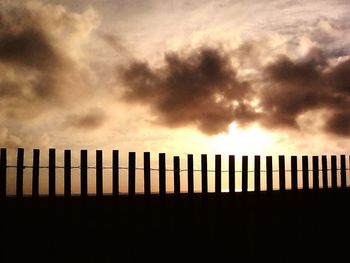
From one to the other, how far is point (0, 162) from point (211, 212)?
14.7ft

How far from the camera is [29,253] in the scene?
862 centimetres

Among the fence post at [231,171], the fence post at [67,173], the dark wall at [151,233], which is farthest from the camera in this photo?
the fence post at [231,171]

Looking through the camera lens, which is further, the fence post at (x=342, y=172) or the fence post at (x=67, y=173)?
the fence post at (x=342, y=172)

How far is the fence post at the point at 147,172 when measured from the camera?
10.1m

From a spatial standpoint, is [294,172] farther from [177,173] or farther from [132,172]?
[132,172]

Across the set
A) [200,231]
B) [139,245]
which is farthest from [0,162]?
[200,231]

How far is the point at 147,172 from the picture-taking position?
10.2 meters

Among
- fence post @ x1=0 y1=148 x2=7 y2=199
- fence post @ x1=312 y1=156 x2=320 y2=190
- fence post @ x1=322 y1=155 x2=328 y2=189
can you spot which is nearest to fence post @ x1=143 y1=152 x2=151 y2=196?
fence post @ x1=0 y1=148 x2=7 y2=199

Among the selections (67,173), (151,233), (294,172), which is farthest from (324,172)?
(67,173)

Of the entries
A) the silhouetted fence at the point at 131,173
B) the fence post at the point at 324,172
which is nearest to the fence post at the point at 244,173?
the silhouetted fence at the point at 131,173

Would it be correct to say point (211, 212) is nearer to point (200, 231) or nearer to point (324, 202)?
point (200, 231)

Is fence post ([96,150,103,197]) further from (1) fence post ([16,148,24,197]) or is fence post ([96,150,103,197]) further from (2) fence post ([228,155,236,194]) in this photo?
(2) fence post ([228,155,236,194])

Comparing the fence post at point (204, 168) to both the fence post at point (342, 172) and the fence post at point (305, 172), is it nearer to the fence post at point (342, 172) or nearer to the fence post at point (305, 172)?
the fence post at point (305, 172)

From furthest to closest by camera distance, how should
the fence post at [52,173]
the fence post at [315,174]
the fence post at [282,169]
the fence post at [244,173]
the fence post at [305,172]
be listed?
1. the fence post at [315,174]
2. the fence post at [305,172]
3. the fence post at [282,169]
4. the fence post at [244,173]
5. the fence post at [52,173]
